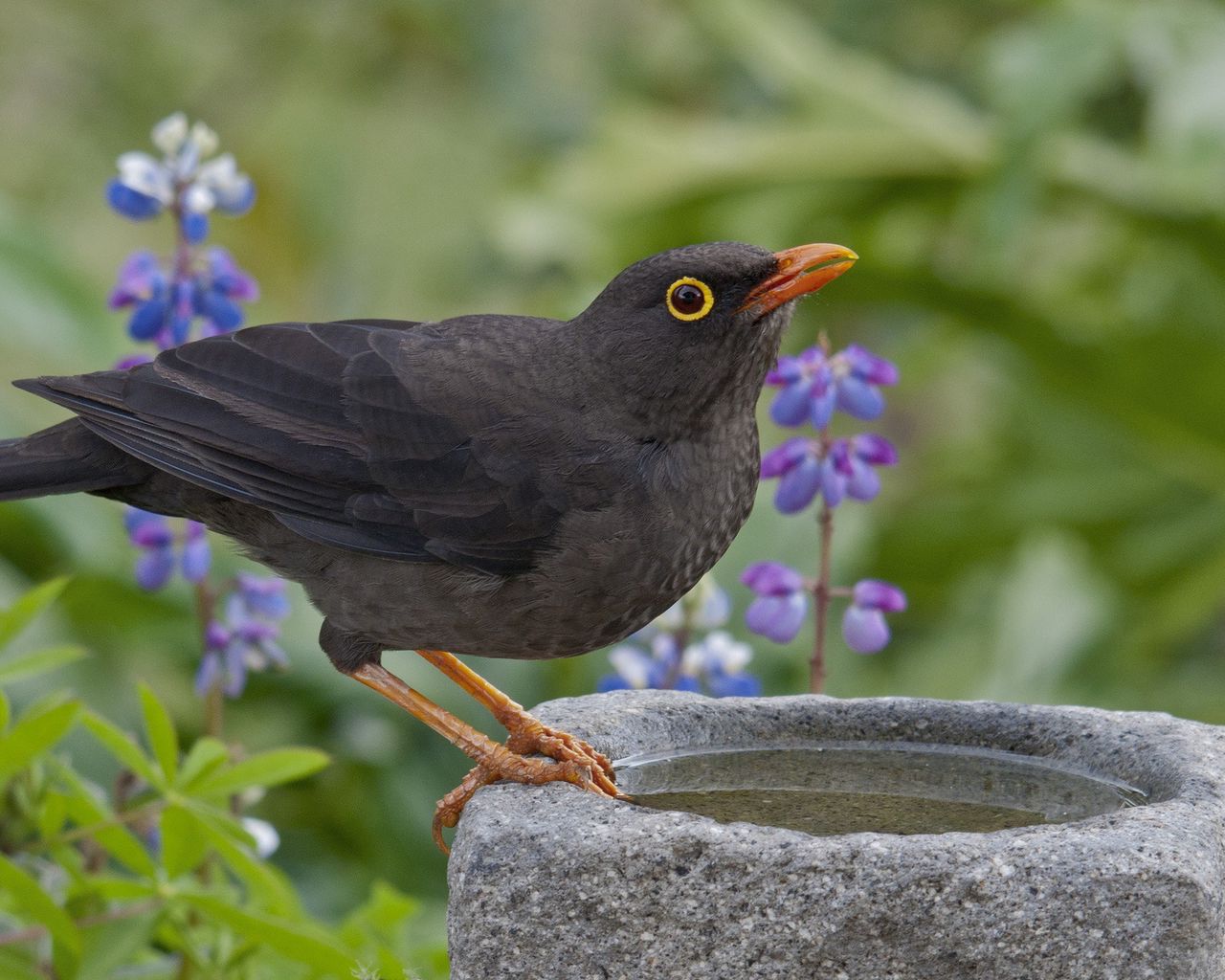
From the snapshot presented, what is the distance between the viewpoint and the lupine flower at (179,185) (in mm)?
3541

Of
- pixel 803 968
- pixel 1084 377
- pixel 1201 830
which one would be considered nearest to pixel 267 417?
pixel 803 968

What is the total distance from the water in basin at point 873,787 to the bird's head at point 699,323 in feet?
1.97

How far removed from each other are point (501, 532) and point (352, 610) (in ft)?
1.11

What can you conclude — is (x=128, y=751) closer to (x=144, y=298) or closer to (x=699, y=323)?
(x=144, y=298)

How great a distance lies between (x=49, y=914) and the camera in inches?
119

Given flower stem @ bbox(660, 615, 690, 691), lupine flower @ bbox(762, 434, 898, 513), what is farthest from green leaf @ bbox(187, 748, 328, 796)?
lupine flower @ bbox(762, 434, 898, 513)

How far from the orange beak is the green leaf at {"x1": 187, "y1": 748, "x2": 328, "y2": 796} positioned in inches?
46.5

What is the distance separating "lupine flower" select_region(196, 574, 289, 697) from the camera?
3537 millimetres

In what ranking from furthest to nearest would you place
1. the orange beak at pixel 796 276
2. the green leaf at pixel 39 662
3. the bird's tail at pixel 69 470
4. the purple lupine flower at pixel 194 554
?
1. the purple lupine flower at pixel 194 554
2. the bird's tail at pixel 69 470
3. the green leaf at pixel 39 662
4. the orange beak at pixel 796 276

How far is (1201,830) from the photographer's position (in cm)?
231

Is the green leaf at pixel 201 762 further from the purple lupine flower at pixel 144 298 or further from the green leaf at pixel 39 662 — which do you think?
the purple lupine flower at pixel 144 298

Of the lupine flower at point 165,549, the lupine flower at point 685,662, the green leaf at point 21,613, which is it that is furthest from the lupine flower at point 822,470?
the green leaf at point 21,613

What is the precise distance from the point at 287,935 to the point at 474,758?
1.44 feet

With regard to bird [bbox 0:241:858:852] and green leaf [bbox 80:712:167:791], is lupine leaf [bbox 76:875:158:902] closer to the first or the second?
green leaf [bbox 80:712:167:791]
